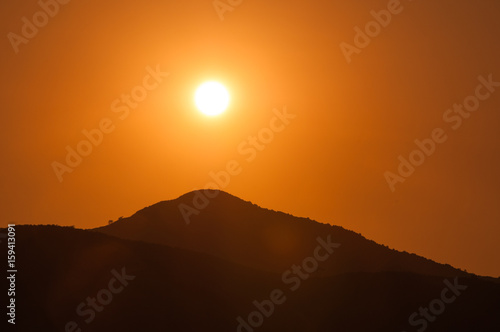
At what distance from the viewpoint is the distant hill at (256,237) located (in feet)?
181

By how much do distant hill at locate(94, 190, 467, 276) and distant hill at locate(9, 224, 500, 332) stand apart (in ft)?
57.3

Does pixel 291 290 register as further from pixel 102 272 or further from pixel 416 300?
pixel 102 272

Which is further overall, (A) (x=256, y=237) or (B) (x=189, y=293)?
(A) (x=256, y=237)

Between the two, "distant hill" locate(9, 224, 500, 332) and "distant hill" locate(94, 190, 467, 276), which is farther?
"distant hill" locate(94, 190, 467, 276)

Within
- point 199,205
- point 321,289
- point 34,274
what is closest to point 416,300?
point 321,289

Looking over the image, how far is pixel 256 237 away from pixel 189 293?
83.0ft

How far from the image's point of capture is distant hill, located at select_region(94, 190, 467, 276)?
181 ft

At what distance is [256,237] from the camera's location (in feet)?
187

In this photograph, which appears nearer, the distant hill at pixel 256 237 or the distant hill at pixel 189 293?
the distant hill at pixel 189 293

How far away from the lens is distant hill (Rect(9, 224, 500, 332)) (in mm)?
29594

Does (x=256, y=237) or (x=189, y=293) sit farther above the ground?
(x=256, y=237)

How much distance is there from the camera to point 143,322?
29281 millimetres

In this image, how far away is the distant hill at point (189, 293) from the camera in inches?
1165

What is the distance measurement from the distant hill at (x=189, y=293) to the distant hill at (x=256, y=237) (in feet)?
57.3
